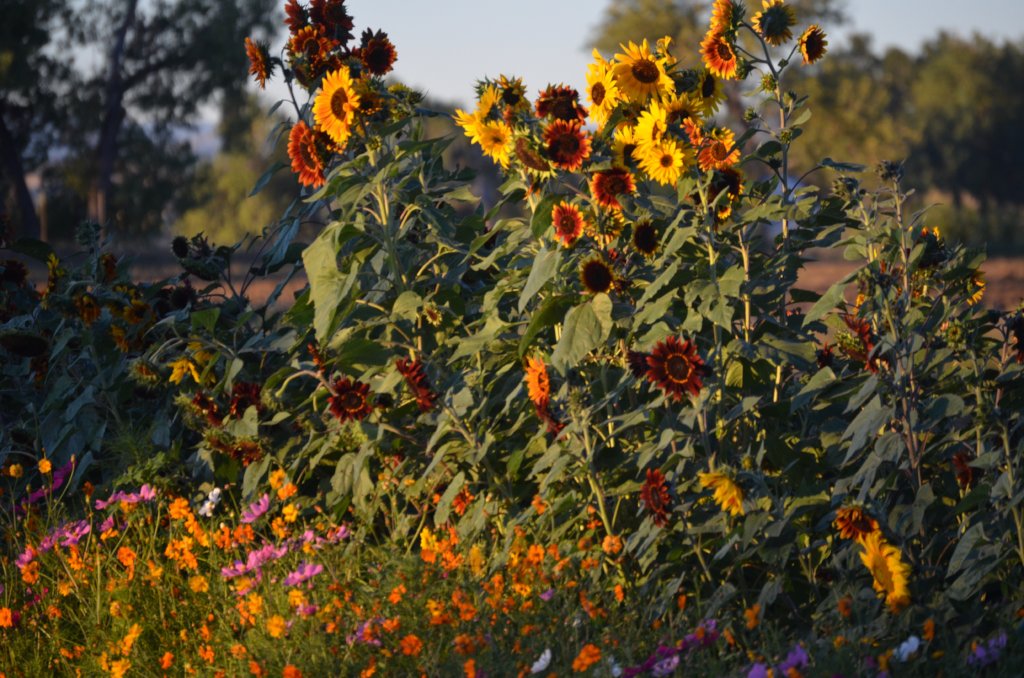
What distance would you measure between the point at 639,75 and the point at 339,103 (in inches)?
34.6

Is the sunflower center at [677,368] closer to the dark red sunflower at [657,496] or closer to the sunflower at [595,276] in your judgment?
the dark red sunflower at [657,496]

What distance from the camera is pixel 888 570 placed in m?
2.99

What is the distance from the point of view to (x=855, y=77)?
44188mm

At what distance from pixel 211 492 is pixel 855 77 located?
4304cm

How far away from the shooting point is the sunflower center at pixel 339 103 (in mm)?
3744

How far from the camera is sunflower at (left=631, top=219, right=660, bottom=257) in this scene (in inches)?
135

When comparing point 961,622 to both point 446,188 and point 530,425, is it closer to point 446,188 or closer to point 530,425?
point 530,425

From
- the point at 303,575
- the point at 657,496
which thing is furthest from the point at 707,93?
the point at 303,575

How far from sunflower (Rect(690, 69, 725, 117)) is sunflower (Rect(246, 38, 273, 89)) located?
4.55ft

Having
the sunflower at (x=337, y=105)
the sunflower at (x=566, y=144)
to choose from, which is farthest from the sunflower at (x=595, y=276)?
the sunflower at (x=337, y=105)

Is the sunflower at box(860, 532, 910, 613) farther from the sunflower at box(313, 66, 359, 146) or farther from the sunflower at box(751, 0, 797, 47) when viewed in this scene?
the sunflower at box(313, 66, 359, 146)

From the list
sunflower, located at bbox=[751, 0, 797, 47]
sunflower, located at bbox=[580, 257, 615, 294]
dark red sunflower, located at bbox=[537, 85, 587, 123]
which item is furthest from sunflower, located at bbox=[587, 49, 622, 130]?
sunflower, located at bbox=[751, 0, 797, 47]

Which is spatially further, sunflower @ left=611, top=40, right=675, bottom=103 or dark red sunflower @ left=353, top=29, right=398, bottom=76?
dark red sunflower @ left=353, top=29, right=398, bottom=76

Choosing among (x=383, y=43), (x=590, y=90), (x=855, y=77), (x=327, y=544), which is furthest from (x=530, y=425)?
(x=855, y=77)
